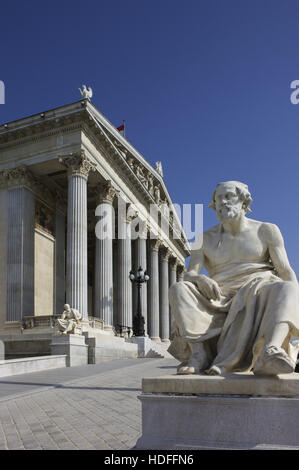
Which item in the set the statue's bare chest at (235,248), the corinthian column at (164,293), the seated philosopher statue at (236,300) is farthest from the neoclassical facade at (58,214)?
the seated philosopher statue at (236,300)

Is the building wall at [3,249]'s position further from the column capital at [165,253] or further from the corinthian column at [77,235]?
the column capital at [165,253]

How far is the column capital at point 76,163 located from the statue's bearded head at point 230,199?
856 inches

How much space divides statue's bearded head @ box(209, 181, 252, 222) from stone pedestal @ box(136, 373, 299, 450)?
1.88 m

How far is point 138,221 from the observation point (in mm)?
38125

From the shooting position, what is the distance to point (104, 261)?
28906 mm

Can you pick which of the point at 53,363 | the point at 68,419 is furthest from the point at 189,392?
the point at 53,363

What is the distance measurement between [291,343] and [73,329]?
55.6ft

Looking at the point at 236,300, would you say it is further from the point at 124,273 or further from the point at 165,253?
→ the point at 165,253

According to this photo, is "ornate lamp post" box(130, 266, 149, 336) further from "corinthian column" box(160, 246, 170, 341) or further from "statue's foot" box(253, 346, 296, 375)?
"statue's foot" box(253, 346, 296, 375)

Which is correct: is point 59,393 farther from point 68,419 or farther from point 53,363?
point 53,363

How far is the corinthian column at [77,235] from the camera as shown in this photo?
82.8 feet

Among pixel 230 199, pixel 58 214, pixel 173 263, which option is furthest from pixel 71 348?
pixel 173 263

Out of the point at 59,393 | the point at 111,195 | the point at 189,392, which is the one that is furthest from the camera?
the point at 111,195

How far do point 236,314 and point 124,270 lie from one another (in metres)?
29.2
